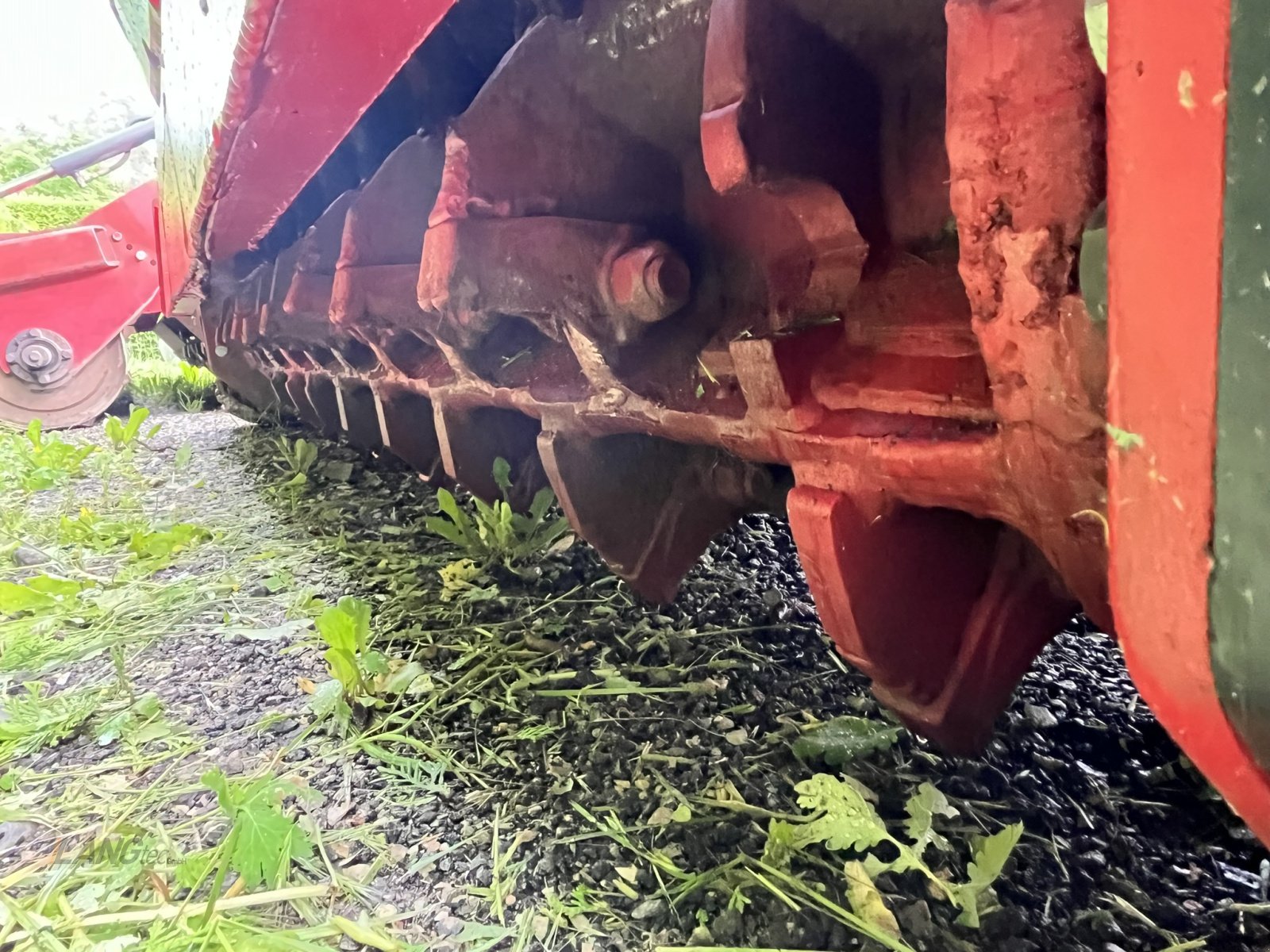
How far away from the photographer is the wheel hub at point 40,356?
477 centimetres

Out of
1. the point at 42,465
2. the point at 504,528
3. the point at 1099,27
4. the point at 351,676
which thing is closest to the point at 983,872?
the point at 1099,27

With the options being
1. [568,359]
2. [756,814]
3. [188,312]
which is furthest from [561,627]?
[188,312]

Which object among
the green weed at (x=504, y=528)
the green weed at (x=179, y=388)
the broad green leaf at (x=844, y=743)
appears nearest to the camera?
the broad green leaf at (x=844, y=743)

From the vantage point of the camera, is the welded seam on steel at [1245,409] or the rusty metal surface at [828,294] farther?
the rusty metal surface at [828,294]

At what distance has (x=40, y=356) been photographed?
484cm

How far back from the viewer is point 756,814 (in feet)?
3.13

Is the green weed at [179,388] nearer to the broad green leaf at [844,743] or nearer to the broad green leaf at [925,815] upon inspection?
the broad green leaf at [844,743]

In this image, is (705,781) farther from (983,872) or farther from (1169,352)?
(1169,352)

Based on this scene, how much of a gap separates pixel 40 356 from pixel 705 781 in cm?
528

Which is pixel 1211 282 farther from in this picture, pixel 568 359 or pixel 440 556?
pixel 440 556

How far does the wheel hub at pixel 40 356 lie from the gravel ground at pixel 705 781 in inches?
164

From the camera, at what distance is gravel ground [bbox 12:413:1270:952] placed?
2.63 ft

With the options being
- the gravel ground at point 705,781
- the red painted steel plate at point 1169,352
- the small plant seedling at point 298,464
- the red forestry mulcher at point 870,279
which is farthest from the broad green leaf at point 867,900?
the small plant seedling at point 298,464

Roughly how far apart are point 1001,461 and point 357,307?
1.36 m
